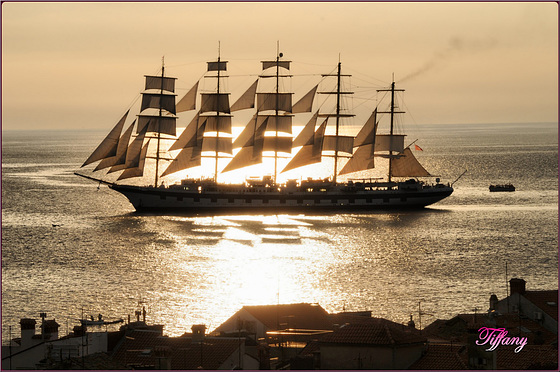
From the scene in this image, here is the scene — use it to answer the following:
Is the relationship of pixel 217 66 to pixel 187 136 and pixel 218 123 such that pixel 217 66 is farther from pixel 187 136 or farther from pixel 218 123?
pixel 187 136

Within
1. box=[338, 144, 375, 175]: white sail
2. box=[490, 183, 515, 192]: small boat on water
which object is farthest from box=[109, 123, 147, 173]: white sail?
box=[490, 183, 515, 192]: small boat on water

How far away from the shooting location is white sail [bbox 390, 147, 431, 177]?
429ft

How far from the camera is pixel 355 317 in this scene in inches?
1783

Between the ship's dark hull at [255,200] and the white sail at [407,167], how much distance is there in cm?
243

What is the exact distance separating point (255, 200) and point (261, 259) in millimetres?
41053

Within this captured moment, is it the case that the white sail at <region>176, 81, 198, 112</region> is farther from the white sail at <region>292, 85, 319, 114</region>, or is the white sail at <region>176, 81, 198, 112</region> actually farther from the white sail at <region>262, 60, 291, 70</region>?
the white sail at <region>292, 85, 319, 114</region>

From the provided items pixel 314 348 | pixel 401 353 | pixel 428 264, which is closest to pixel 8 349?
pixel 314 348

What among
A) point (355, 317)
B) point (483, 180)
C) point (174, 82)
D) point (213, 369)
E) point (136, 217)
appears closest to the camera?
point (213, 369)

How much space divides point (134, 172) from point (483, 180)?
6773cm

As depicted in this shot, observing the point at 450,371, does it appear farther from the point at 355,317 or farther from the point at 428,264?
the point at 428,264

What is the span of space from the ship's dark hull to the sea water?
2521mm

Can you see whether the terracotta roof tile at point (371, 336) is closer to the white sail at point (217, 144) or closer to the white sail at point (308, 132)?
the white sail at point (308, 132)

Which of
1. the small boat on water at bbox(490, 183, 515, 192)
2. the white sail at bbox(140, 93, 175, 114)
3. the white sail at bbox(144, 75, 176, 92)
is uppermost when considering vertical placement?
the white sail at bbox(144, 75, 176, 92)

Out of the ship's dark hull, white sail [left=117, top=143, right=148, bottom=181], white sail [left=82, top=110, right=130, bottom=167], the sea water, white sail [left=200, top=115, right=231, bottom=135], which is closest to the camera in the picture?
the sea water
